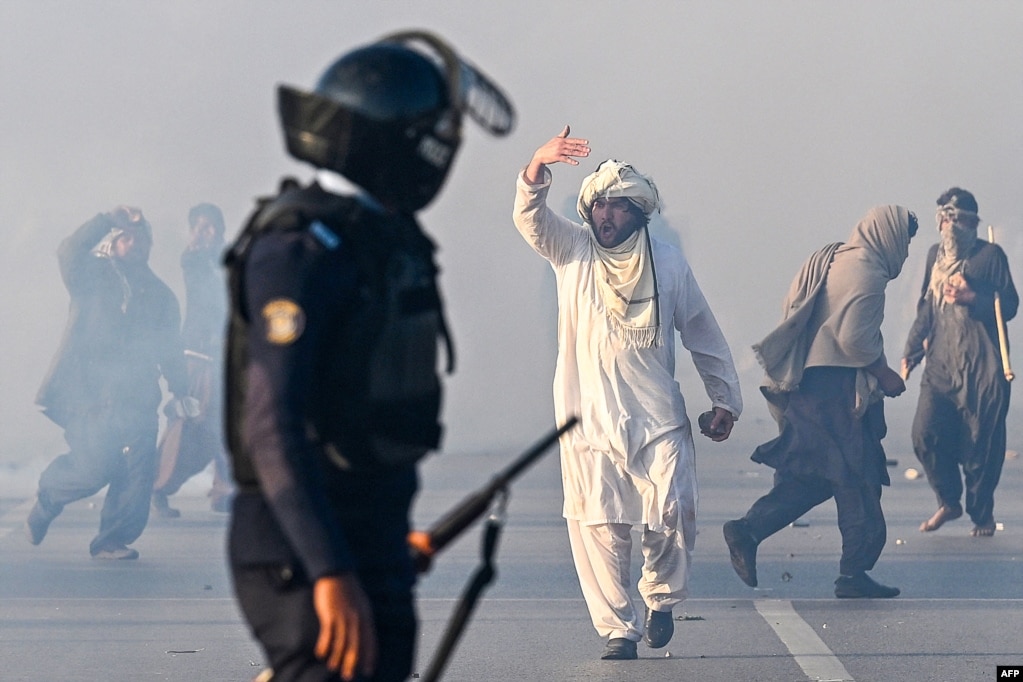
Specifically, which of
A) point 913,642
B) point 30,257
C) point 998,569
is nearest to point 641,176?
point 913,642

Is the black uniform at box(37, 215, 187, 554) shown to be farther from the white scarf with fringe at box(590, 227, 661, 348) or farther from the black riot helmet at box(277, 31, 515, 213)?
the black riot helmet at box(277, 31, 515, 213)

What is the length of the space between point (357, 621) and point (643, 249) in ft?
15.6

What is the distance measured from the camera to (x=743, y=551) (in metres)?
8.73

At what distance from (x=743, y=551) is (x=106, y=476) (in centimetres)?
399

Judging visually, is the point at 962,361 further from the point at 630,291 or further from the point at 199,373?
the point at 199,373

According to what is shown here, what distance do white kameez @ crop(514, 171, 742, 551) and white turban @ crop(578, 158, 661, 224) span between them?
14 centimetres

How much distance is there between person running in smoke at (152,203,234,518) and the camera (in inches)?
488

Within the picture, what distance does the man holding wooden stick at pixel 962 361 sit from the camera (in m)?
11.1

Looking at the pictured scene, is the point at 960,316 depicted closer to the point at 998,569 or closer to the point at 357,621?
the point at 998,569

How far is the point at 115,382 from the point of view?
1124cm

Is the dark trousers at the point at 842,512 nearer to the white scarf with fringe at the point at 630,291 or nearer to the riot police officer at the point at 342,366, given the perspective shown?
the white scarf with fringe at the point at 630,291

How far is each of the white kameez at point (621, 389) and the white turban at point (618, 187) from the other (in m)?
0.14

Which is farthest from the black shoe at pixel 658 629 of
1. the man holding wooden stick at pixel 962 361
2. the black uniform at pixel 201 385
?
the black uniform at pixel 201 385

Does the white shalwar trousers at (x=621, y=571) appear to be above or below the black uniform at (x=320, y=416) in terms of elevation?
below
